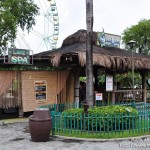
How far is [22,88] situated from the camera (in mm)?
13844

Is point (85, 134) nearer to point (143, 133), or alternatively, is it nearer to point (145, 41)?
point (143, 133)

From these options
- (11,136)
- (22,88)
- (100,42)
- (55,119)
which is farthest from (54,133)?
(100,42)

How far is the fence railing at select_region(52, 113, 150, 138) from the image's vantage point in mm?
9688

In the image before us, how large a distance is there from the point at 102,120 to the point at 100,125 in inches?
6.8

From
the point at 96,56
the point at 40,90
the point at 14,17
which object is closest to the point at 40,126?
the point at 40,90

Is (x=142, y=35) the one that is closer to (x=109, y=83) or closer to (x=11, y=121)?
(x=109, y=83)

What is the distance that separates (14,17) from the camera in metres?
23.7

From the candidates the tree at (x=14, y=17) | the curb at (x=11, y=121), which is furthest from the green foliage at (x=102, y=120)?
the tree at (x=14, y=17)

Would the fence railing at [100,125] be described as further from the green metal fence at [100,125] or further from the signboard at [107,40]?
the signboard at [107,40]

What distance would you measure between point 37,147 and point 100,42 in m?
9.46

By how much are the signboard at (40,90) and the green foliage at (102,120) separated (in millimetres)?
4635

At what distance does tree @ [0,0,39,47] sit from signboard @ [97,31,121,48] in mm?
8900

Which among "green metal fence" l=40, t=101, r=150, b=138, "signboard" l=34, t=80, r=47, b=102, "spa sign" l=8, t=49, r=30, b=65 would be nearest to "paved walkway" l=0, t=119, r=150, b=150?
"green metal fence" l=40, t=101, r=150, b=138

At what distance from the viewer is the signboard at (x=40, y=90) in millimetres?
14367
